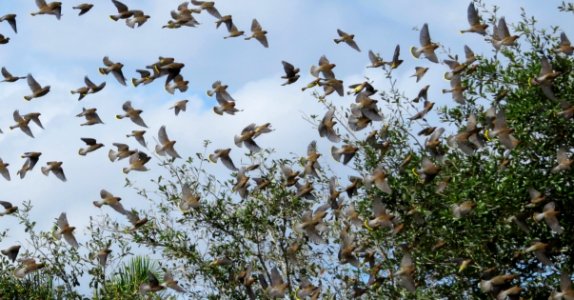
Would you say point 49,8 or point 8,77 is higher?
point 49,8

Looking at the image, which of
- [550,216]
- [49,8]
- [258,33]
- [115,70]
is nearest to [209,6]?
[258,33]

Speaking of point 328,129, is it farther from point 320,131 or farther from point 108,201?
point 108,201

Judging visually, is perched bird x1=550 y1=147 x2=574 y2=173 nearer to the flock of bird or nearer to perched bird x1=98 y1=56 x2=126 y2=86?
the flock of bird

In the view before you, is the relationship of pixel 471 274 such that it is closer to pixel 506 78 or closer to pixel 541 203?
pixel 541 203

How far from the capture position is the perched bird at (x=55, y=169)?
15.0 metres

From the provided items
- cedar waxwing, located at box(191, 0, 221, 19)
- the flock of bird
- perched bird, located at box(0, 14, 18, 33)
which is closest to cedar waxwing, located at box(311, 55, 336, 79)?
the flock of bird

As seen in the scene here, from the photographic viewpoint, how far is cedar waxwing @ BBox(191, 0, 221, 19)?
16.0m

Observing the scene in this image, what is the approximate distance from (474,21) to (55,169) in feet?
22.3

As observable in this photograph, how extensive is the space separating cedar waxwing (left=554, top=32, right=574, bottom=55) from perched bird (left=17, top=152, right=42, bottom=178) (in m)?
7.91

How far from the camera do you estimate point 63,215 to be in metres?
15.0

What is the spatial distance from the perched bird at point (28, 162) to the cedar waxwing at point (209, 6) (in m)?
3.41

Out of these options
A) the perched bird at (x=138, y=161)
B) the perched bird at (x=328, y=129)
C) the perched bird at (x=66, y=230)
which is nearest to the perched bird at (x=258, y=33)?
the perched bird at (x=328, y=129)

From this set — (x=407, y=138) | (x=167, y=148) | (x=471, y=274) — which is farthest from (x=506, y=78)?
(x=167, y=148)

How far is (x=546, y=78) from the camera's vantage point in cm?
1368
